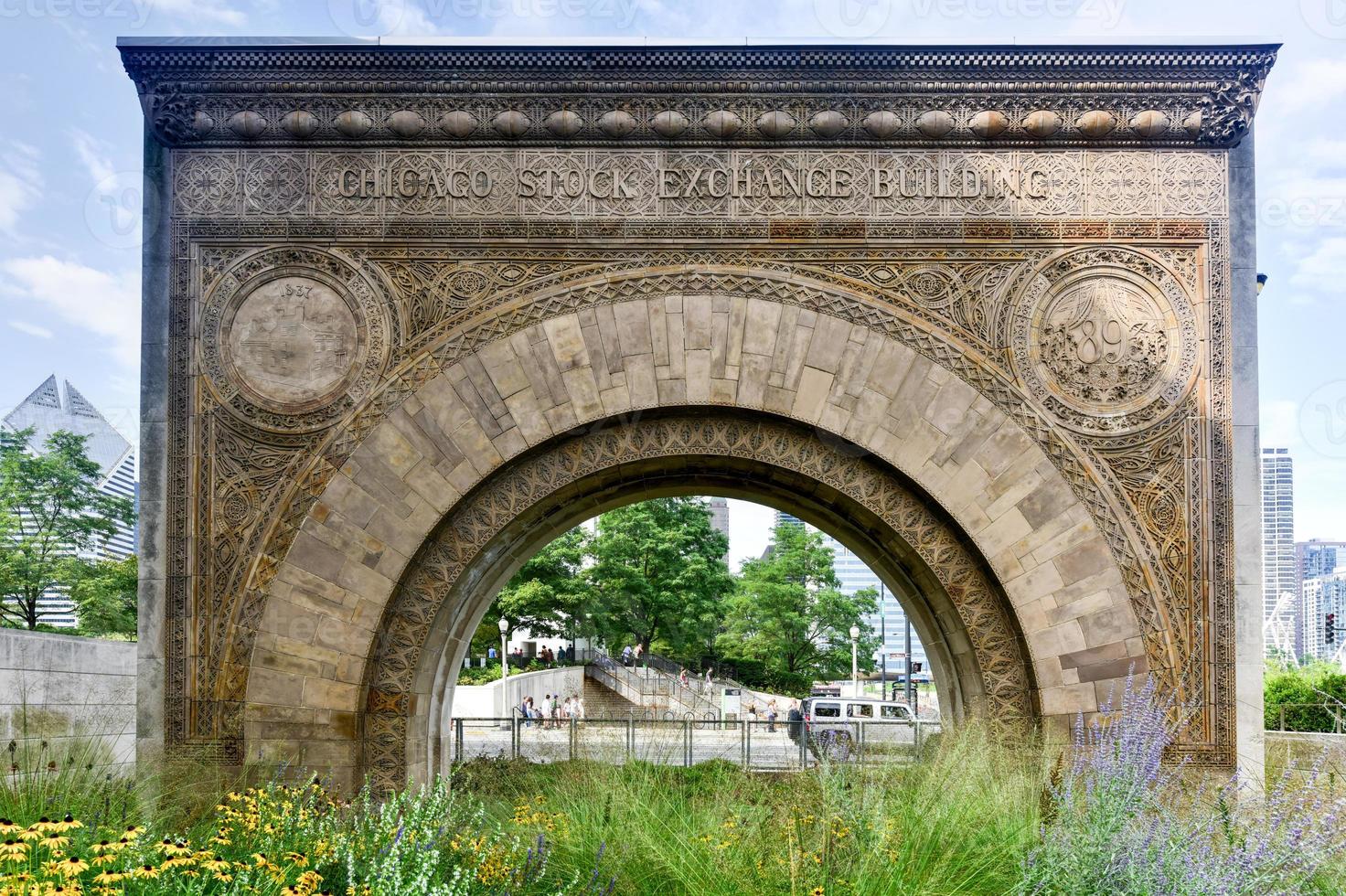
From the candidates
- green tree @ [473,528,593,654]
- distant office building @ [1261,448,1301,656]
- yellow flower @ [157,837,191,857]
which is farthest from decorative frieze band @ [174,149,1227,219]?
distant office building @ [1261,448,1301,656]

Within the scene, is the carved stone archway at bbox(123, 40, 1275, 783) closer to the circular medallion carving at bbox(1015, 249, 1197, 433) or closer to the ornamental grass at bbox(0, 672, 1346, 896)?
the circular medallion carving at bbox(1015, 249, 1197, 433)

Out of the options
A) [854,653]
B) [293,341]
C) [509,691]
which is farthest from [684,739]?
[854,653]

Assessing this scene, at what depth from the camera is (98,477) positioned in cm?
2097

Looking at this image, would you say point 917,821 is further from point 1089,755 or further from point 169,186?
point 169,186

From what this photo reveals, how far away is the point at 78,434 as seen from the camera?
2073 centimetres

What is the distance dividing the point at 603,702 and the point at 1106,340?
22944mm

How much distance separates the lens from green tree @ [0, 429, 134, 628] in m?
18.8

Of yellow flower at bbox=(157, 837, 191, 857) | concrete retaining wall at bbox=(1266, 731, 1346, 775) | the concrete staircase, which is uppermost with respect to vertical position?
yellow flower at bbox=(157, 837, 191, 857)

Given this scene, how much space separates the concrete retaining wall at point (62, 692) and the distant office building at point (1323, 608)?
2145 cm

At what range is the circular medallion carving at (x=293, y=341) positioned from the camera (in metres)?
8.05

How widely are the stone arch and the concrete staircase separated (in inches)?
741

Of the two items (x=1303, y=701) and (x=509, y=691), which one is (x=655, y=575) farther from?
(x=1303, y=701)

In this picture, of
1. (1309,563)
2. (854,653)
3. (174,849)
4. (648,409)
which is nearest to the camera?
(174,849)

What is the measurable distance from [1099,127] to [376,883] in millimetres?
7485
